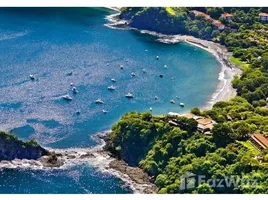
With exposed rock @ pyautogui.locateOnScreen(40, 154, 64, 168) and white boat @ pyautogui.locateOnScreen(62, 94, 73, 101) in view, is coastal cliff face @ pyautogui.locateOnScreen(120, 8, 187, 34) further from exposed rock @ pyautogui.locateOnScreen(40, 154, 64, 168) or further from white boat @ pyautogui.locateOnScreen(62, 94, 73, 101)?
exposed rock @ pyautogui.locateOnScreen(40, 154, 64, 168)

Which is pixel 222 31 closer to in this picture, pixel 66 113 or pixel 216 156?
pixel 66 113

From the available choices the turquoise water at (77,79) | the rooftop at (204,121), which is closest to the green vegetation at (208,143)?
the rooftop at (204,121)

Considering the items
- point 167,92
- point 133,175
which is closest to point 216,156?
point 133,175

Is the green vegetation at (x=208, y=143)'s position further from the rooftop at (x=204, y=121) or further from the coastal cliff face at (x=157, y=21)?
the coastal cliff face at (x=157, y=21)

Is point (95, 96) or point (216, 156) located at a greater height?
point (216, 156)

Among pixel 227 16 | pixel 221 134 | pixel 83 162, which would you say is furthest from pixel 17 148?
pixel 227 16

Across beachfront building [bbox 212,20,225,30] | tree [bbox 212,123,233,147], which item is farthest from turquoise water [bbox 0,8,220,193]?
tree [bbox 212,123,233,147]
